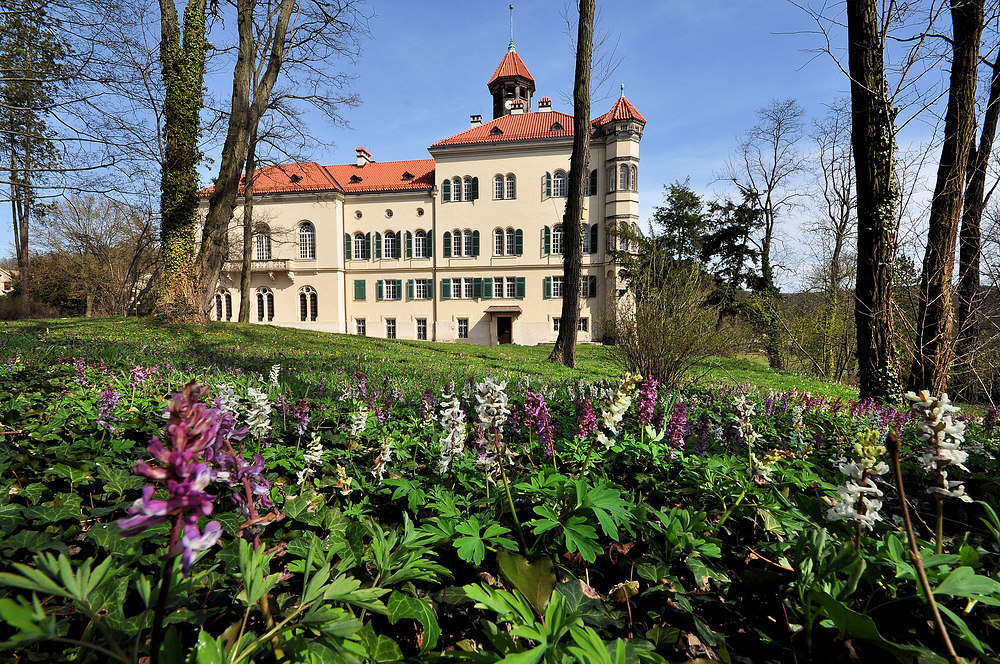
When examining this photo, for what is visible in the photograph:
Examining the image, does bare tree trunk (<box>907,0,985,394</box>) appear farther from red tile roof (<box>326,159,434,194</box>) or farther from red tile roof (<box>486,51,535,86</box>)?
red tile roof (<box>486,51,535,86</box>)

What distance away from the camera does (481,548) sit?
1.53 meters

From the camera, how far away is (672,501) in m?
2.24

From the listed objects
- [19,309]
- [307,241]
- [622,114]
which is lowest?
[19,309]

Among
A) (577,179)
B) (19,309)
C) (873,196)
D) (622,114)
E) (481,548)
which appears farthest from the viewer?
(622,114)

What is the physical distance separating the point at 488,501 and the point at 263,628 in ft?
2.99

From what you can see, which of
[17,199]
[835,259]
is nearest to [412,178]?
[835,259]

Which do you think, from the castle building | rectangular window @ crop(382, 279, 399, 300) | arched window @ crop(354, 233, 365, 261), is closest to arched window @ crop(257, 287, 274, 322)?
the castle building

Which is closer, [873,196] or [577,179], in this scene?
[873,196]

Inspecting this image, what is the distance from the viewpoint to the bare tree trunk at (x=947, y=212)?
20.0 ft

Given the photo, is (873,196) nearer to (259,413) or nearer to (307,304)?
(259,413)

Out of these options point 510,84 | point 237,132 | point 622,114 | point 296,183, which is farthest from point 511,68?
point 237,132

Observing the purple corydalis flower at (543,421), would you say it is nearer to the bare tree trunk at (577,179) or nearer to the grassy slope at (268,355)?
the grassy slope at (268,355)

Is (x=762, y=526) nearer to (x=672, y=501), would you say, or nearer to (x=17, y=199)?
(x=672, y=501)

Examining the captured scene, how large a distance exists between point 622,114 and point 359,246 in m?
24.3
